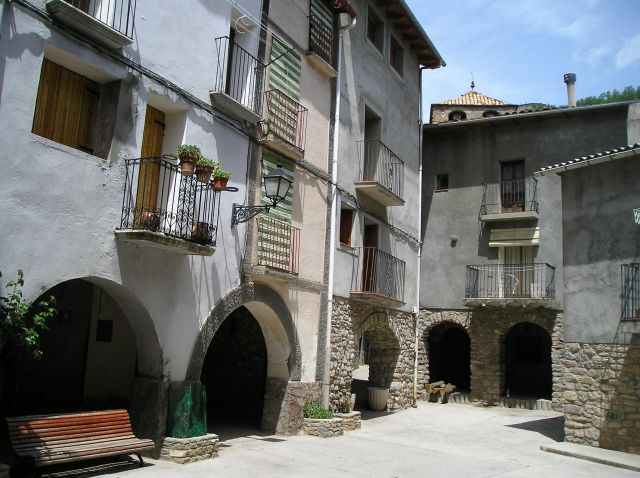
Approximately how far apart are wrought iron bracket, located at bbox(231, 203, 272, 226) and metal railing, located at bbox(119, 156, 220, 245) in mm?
579

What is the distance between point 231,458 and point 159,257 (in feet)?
12.0

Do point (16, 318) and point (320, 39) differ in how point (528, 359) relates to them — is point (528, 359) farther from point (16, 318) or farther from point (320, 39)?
point (16, 318)

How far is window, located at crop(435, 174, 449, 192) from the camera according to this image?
78.1 ft

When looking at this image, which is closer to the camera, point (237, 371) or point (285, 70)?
point (285, 70)

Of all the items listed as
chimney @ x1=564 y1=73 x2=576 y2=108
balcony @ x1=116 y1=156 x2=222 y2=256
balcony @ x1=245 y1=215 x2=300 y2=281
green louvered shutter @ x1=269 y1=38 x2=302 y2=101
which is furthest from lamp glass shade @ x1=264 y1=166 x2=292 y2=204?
chimney @ x1=564 y1=73 x2=576 y2=108

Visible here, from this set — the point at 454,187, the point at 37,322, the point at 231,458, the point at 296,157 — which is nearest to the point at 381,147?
the point at 296,157

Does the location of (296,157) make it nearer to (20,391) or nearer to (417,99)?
(20,391)

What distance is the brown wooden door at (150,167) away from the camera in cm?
923

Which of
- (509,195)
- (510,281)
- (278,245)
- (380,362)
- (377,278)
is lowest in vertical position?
(380,362)

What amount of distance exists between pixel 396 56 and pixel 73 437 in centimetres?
1557

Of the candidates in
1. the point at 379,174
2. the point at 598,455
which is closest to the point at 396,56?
the point at 379,174

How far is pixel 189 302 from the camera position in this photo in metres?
10.0

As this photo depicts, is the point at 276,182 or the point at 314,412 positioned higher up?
the point at 276,182

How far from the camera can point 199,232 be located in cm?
927
